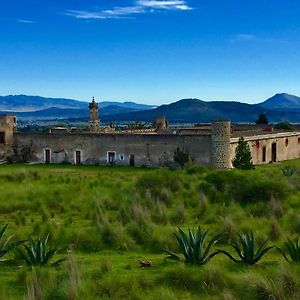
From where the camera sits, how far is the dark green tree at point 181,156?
116ft

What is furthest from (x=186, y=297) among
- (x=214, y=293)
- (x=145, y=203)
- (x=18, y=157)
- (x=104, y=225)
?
(x=18, y=157)

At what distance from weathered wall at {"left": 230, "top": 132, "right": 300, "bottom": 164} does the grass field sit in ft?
51.7

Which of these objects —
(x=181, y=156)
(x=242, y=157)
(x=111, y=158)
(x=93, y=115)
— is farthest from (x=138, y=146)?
(x=93, y=115)

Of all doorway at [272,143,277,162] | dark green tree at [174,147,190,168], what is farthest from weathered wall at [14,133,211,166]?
doorway at [272,143,277,162]

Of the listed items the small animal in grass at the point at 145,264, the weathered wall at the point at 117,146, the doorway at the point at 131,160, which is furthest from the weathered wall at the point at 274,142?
the small animal in grass at the point at 145,264

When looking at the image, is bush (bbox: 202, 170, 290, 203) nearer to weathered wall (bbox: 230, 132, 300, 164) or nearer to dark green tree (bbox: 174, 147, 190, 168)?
weathered wall (bbox: 230, 132, 300, 164)

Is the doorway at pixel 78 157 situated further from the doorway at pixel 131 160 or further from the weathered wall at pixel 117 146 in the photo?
the doorway at pixel 131 160

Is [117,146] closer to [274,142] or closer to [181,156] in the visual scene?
[181,156]

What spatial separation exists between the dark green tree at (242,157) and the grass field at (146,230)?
1130 centimetres

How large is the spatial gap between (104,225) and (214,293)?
4.77 m

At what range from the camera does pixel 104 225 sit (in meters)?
13.4

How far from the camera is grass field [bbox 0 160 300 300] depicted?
9.01 metres

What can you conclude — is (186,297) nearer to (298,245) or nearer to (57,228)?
(298,245)

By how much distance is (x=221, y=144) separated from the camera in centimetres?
3388
